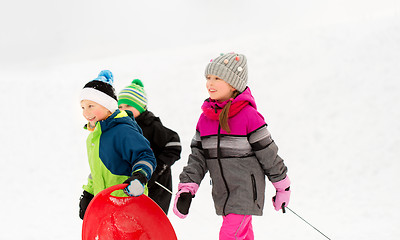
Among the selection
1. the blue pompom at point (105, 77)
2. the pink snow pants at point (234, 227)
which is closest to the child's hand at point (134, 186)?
the pink snow pants at point (234, 227)

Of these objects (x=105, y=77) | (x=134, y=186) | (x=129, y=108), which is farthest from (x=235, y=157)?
(x=129, y=108)

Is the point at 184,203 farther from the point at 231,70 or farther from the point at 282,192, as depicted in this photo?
the point at 231,70

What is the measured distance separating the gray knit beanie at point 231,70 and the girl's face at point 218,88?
0.14ft

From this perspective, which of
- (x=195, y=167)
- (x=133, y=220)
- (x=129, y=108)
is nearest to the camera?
(x=133, y=220)

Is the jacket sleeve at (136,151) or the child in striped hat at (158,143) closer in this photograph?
the jacket sleeve at (136,151)

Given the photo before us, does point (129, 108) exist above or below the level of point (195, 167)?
above

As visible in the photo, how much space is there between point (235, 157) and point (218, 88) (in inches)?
19.1

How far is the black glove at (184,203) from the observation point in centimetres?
277

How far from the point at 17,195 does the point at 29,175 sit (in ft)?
2.85

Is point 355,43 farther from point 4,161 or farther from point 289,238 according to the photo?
point 4,161

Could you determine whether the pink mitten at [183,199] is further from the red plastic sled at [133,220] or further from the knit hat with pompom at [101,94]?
the knit hat with pompom at [101,94]

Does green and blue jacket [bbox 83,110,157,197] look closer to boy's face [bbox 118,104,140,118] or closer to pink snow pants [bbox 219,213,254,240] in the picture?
pink snow pants [bbox 219,213,254,240]

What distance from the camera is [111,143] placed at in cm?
263

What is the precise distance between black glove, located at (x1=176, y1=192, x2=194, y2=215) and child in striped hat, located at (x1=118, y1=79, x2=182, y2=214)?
0.56 m
